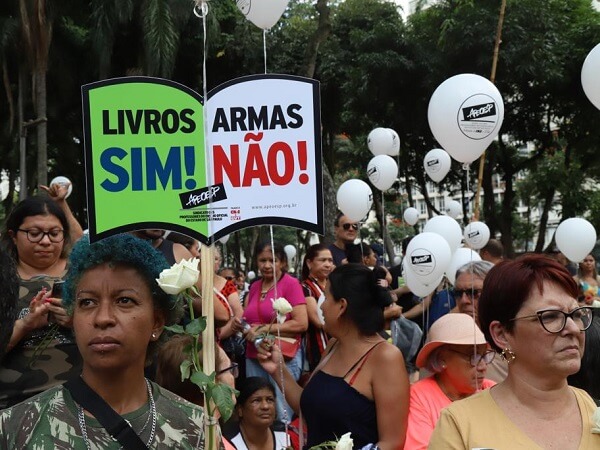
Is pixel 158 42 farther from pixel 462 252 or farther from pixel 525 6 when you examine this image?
pixel 462 252

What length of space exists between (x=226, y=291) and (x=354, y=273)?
2276mm

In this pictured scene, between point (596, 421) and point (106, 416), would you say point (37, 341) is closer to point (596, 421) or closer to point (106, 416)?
point (106, 416)

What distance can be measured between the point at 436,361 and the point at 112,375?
1.90m

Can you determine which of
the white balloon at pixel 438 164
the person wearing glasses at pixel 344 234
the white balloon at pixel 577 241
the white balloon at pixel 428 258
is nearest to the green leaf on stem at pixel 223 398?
the white balloon at pixel 428 258

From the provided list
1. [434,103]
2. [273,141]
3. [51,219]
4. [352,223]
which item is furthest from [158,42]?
[273,141]

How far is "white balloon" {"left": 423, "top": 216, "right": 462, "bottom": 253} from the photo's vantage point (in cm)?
862

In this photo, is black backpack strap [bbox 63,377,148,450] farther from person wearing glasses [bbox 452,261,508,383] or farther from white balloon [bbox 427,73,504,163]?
white balloon [bbox 427,73,504,163]

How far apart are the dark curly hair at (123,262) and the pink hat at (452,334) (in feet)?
5.26

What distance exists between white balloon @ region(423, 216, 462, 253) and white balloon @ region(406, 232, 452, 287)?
4.06ft

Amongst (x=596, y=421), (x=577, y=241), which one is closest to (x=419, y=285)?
(x=577, y=241)

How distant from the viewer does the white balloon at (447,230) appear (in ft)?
28.3

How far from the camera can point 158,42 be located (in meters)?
18.2

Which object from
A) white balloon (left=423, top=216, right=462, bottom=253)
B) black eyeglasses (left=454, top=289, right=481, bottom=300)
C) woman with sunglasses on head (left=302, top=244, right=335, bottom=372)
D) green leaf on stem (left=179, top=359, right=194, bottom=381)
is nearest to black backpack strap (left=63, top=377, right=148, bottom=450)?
green leaf on stem (left=179, top=359, right=194, bottom=381)

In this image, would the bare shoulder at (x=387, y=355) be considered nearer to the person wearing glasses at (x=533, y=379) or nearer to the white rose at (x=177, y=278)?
the person wearing glasses at (x=533, y=379)
